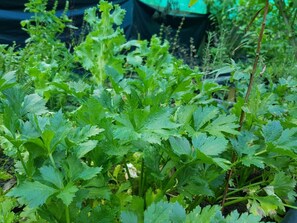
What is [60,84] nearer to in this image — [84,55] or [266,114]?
[266,114]

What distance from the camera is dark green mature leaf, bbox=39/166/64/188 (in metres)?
0.79

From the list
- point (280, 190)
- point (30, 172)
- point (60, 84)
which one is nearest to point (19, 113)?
point (30, 172)

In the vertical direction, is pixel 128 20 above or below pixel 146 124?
below

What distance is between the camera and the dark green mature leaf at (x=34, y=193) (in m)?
0.75

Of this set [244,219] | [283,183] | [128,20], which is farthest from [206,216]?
[128,20]

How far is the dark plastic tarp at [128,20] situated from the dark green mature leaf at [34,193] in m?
3.85

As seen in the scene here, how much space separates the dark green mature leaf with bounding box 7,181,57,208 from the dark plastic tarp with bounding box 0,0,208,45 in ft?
12.6

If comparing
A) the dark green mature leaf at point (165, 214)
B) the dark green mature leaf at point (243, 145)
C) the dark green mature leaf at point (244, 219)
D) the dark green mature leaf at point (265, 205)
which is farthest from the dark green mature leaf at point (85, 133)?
the dark green mature leaf at point (265, 205)

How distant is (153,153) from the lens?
41.6 inches

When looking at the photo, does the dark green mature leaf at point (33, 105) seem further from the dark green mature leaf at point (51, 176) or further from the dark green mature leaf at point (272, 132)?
the dark green mature leaf at point (272, 132)

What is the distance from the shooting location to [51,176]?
2.62 feet

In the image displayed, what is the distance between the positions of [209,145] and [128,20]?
564cm

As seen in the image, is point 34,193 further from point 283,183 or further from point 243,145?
point 283,183

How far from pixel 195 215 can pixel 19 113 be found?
1.70 feet
